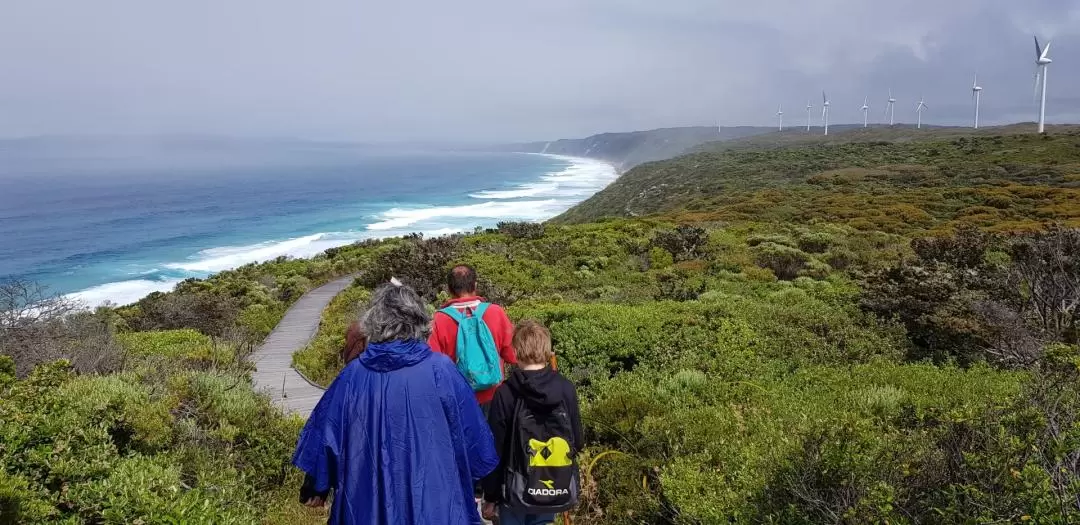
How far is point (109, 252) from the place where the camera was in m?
56.1

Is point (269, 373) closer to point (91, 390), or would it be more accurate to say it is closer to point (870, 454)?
point (91, 390)

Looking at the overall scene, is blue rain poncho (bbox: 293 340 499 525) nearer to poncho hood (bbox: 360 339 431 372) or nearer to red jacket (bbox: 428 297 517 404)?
poncho hood (bbox: 360 339 431 372)

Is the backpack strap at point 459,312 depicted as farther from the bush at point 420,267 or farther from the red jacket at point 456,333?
the bush at point 420,267

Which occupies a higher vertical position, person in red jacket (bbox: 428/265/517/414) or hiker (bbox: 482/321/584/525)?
person in red jacket (bbox: 428/265/517/414)

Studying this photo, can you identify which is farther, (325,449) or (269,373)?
(269,373)

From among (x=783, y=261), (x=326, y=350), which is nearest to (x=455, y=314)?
(x=326, y=350)

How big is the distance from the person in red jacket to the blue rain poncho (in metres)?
1.36

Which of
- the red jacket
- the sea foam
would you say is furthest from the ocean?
the red jacket

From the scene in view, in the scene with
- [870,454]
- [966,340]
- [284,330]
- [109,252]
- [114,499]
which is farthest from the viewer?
[109,252]

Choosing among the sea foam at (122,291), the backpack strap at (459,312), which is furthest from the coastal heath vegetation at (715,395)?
the sea foam at (122,291)

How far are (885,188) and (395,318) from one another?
45632mm

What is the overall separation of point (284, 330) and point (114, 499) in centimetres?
1073

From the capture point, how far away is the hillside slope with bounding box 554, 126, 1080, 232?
1128 inches

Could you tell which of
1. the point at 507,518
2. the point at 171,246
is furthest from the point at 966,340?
the point at 171,246
